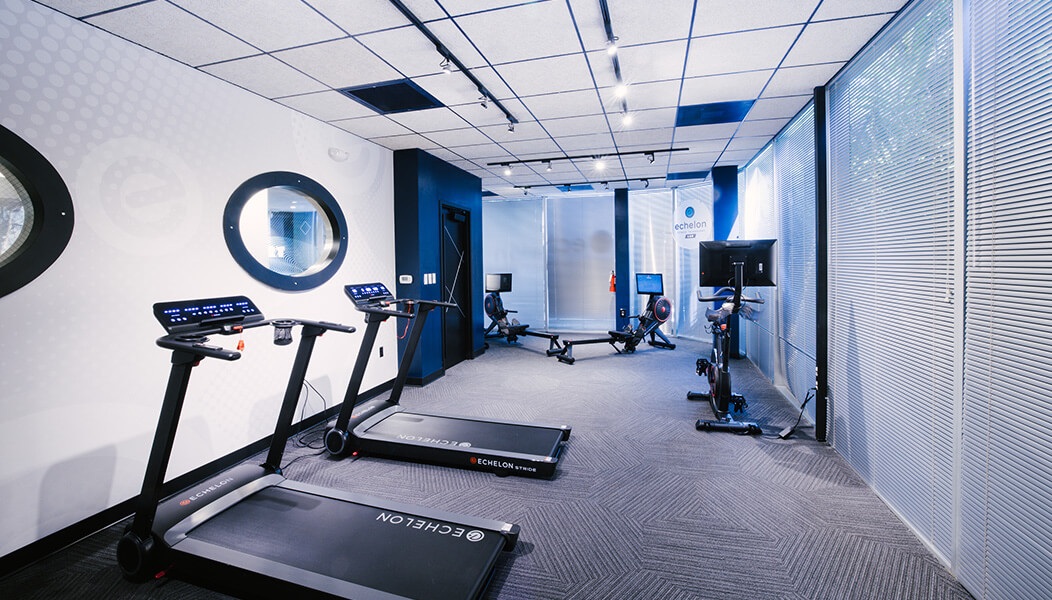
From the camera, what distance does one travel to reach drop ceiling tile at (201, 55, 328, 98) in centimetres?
304

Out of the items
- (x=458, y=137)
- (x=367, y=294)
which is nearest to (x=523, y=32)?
(x=367, y=294)

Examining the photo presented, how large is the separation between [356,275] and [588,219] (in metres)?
5.77

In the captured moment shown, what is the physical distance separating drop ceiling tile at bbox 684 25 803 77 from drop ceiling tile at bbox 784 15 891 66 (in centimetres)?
8

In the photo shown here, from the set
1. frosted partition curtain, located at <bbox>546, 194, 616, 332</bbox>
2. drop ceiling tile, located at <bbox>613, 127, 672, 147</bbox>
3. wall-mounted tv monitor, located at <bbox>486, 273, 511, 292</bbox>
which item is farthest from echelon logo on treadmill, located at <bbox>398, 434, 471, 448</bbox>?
frosted partition curtain, located at <bbox>546, 194, 616, 332</bbox>

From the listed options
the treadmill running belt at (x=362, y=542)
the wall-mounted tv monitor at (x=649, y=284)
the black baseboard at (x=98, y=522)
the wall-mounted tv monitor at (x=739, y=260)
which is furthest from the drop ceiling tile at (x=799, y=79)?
the black baseboard at (x=98, y=522)

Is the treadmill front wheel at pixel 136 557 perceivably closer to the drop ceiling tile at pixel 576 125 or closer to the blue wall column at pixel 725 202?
the drop ceiling tile at pixel 576 125

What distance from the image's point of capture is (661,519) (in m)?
2.57

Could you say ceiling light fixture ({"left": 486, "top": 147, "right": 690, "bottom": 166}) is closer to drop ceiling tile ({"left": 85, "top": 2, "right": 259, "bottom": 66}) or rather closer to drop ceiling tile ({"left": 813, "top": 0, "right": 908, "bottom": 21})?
drop ceiling tile ({"left": 813, "top": 0, "right": 908, "bottom": 21})

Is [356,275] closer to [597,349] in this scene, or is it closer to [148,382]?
[148,382]

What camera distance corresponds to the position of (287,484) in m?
2.69

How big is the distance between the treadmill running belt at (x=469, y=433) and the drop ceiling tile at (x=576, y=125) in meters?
3.01

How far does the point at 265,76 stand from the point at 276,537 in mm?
3118

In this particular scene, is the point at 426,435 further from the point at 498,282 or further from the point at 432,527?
the point at 498,282

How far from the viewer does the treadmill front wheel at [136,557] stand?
2.08 meters
